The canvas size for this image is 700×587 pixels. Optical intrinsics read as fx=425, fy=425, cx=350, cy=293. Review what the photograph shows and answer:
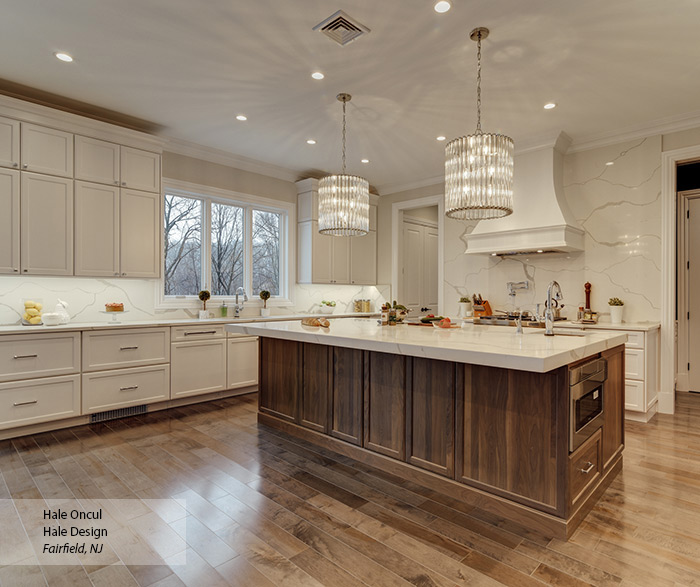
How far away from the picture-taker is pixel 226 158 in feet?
17.4

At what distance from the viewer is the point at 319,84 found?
11.5 feet

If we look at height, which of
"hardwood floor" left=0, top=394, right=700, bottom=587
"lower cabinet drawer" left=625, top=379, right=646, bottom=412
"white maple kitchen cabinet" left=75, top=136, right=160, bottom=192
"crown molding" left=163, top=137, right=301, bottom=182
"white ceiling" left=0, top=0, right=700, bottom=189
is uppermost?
"white ceiling" left=0, top=0, right=700, bottom=189

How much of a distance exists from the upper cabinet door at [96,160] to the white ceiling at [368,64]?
37cm

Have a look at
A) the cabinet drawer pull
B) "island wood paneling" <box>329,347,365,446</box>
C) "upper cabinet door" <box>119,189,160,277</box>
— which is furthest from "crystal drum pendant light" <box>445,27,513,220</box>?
"upper cabinet door" <box>119,189,160,277</box>

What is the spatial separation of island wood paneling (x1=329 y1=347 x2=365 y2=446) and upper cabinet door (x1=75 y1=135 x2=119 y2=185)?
2.85 m

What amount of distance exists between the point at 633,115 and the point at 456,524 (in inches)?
161

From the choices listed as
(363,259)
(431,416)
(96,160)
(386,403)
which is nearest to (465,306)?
(363,259)

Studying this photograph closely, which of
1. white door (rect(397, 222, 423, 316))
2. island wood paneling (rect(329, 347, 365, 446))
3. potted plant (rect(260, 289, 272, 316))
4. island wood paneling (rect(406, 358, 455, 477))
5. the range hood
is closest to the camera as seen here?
island wood paneling (rect(406, 358, 455, 477))

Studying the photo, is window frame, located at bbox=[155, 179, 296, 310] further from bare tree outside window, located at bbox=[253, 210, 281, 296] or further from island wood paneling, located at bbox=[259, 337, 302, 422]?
island wood paneling, located at bbox=[259, 337, 302, 422]

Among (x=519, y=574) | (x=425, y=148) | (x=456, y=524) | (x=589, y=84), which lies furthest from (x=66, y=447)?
(x=589, y=84)

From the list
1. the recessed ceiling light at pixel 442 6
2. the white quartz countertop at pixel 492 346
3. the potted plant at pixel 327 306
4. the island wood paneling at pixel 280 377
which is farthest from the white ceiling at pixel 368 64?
the potted plant at pixel 327 306

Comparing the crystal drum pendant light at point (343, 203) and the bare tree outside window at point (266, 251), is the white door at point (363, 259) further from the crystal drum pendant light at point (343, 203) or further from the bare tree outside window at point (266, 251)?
the crystal drum pendant light at point (343, 203)

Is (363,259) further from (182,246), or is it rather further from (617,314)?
(617,314)

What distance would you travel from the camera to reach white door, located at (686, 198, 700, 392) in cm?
502
